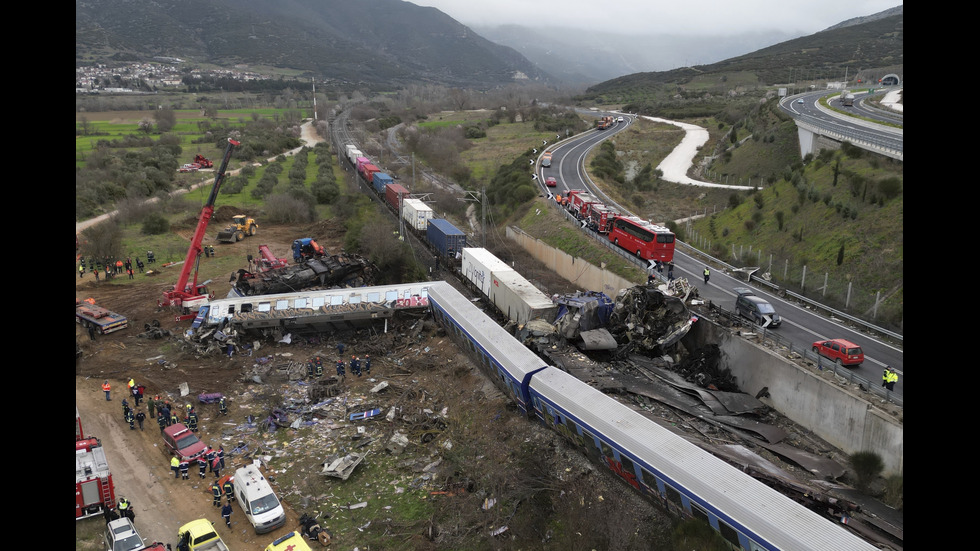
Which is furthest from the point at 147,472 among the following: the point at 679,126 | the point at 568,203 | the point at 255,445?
the point at 679,126

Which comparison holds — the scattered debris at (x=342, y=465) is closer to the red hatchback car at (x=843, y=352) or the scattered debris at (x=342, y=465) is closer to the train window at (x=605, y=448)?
the train window at (x=605, y=448)

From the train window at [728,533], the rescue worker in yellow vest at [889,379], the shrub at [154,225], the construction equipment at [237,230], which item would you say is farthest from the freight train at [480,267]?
the shrub at [154,225]

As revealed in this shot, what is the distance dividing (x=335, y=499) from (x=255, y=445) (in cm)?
487

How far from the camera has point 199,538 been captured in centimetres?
1524

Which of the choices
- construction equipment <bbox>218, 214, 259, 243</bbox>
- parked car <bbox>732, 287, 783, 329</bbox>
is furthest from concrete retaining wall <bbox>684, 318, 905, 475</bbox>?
construction equipment <bbox>218, 214, 259, 243</bbox>

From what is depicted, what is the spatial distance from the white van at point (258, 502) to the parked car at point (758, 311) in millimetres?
20560

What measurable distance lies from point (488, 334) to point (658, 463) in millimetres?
10639

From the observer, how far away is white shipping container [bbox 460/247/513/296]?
32.6 metres

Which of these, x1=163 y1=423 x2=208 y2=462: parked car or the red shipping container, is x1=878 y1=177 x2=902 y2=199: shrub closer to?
the red shipping container

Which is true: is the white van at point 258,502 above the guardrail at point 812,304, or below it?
below

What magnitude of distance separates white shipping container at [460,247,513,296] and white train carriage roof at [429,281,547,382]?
279 centimetres

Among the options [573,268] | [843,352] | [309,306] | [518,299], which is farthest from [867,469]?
[309,306]

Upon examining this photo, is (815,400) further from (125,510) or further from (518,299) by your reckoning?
(125,510)

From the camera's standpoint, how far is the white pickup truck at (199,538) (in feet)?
49.9
